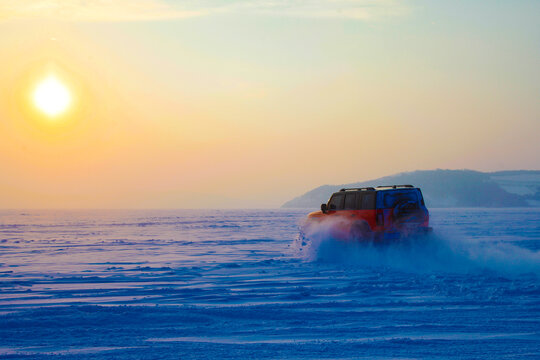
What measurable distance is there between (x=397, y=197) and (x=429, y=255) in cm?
178

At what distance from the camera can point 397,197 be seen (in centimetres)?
1580

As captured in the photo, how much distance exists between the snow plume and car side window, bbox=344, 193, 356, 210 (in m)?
1.02

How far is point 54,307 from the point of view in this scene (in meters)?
8.78

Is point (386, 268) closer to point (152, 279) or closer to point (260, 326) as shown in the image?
point (152, 279)

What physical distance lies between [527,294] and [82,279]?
8874 millimetres

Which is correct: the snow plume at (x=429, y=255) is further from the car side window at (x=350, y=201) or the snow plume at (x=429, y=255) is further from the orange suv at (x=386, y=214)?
the car side window at (x=350, y=201)

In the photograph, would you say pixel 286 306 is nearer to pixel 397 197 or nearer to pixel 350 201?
pixel 397 197

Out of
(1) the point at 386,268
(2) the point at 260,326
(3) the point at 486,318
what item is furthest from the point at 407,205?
(2) the point at 260,326

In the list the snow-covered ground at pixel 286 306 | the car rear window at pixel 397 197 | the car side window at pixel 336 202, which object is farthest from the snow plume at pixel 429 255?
the car rear window at pixel 397 197

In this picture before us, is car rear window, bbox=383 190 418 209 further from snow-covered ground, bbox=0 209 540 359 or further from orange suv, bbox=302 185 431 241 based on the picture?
snow-covered ground, bbox=0 209 540 359

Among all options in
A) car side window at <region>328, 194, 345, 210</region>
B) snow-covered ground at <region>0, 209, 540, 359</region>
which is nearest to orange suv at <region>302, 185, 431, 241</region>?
snow-covered ground at <region>0, 209, 540, 359</region>

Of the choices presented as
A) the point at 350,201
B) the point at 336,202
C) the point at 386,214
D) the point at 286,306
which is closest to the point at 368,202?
the point at 386,214

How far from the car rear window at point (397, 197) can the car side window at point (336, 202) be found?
200 cm

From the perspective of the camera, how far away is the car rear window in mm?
15703
